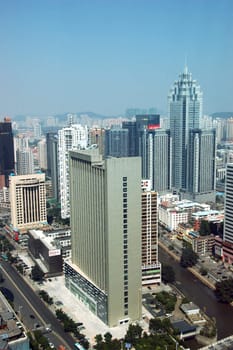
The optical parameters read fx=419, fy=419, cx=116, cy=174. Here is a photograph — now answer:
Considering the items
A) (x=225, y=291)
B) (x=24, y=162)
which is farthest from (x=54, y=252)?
(x=24, y=162)

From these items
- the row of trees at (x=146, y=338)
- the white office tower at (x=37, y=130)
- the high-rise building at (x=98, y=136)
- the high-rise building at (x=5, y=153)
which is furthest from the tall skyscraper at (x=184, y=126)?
the white office tower at (x=37, y=130)

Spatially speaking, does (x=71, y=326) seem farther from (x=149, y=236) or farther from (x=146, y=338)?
(x=149, y=236)

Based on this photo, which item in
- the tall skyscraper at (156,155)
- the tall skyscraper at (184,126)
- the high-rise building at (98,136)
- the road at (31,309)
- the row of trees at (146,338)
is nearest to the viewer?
the row of trees at (146,338)

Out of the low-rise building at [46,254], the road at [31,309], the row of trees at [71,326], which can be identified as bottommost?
the road at [31,309]

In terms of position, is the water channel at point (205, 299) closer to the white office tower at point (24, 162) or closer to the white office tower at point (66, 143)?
the white office tower at point (66, 143)

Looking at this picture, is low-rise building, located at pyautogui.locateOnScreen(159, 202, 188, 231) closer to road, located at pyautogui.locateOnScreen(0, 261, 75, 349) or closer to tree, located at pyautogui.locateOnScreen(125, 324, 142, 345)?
road, located at pyautogui.locateOnScreen(0, 261, 75, 349)
